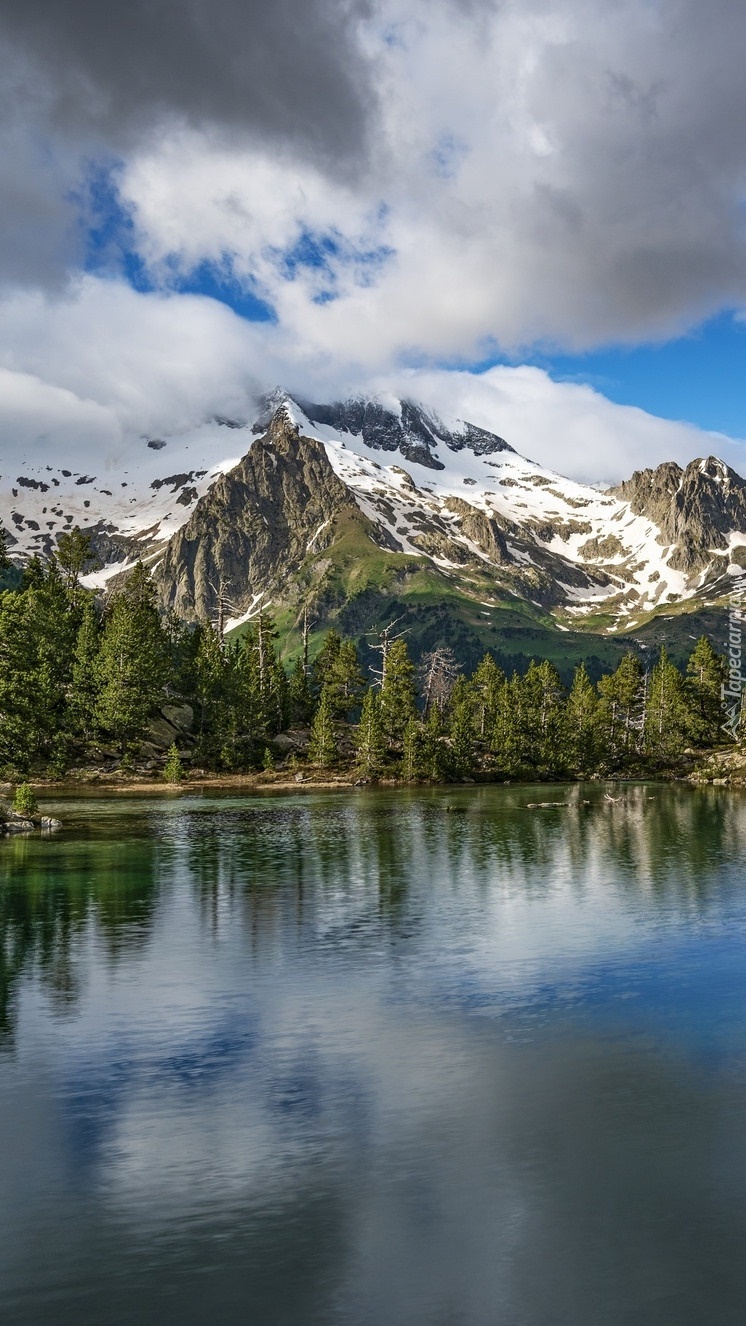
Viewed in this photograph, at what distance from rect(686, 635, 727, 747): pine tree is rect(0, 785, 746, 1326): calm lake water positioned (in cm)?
11972

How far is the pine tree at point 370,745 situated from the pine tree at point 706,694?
5569 cm

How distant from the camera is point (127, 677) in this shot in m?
127

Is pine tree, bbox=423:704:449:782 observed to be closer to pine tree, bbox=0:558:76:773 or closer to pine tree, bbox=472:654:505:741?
pine tree, bbox=472:654:505:741

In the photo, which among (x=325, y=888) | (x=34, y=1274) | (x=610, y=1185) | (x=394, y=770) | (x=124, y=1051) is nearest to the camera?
Result: (x=34, y=1274)

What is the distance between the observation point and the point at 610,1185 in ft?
70.4

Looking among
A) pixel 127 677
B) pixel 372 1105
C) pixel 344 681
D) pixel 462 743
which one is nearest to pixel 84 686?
pixel 127 677

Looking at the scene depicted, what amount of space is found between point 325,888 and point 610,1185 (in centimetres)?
3662

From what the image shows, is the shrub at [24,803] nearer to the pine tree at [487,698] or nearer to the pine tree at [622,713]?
the pine tree at [487,698]

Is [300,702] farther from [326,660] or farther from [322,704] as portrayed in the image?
[322,704]

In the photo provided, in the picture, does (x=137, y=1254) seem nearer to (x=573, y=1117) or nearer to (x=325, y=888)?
(x=573, y=1117)

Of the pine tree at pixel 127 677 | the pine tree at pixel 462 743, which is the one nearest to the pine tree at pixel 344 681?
the pine tree at pixel 462 743

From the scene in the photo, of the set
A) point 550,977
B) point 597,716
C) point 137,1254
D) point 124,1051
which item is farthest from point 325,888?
point 597,716

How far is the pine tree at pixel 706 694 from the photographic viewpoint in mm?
171500

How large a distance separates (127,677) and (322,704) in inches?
1273
